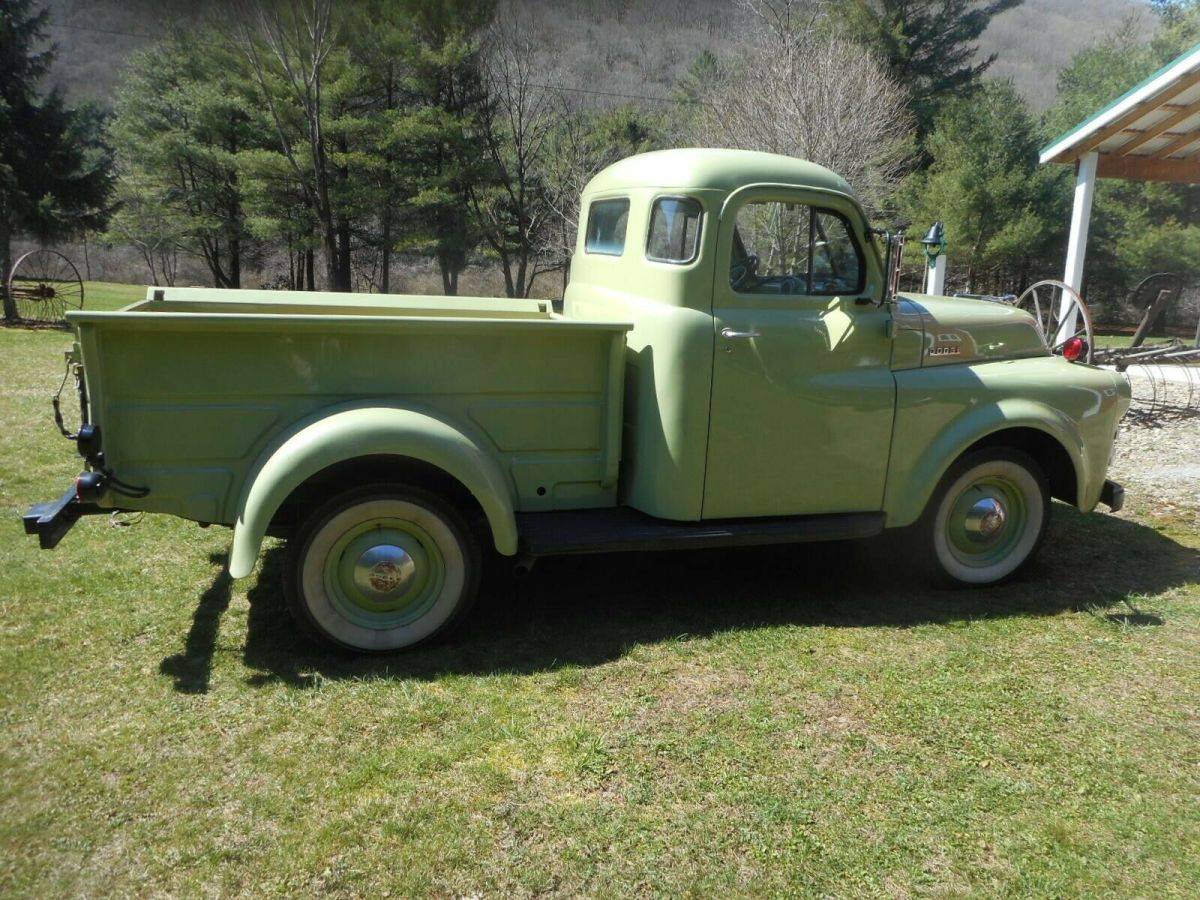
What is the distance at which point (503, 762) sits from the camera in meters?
3.23

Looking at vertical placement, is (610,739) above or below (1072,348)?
below

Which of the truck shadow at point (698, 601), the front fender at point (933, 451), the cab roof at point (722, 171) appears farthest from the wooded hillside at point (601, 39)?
the front fender at point (933, 451)

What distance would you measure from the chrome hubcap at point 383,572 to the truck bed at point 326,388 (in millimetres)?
605

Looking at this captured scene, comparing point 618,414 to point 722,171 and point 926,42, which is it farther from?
point 926,42

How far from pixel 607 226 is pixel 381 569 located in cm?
231

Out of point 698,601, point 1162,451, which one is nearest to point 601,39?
point 1162,451

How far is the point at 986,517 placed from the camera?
4.98 meters

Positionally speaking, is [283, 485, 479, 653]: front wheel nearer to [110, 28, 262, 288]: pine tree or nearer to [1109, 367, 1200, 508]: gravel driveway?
[1109, 367, 1200, 508]: gravel driveway

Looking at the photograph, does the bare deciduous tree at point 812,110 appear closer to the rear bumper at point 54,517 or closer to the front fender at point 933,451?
the front fender at point 933,451

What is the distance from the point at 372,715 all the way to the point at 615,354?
189cm

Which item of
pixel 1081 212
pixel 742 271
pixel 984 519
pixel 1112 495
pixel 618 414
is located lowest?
pixel 984 519

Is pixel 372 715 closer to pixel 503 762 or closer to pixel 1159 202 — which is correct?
pixel 503 762

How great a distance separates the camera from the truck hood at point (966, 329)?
4742mm

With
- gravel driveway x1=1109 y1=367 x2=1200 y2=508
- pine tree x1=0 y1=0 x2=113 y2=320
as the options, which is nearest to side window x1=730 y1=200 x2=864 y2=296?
gravel driveway x1=1109 y1=367 x2=1200 y2=508
